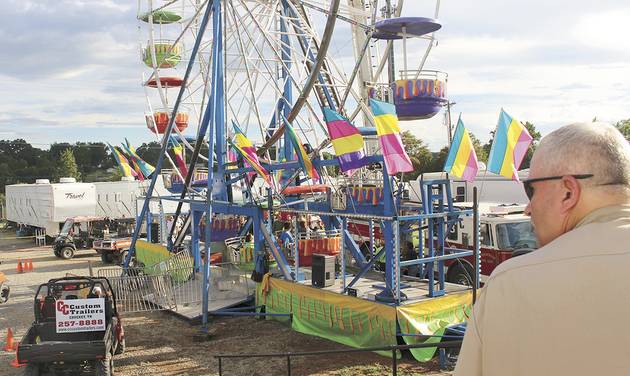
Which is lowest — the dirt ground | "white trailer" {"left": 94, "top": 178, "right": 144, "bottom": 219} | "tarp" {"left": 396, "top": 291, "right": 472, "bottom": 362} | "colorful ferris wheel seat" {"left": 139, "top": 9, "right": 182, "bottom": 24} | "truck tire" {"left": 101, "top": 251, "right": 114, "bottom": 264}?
the dirt ground

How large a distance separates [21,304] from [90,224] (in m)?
14.3

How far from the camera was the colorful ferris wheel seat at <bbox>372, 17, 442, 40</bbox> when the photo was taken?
11.8 metres

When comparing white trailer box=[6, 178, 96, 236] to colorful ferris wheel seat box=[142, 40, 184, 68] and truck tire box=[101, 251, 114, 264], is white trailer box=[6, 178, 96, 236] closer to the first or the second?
truck tire box=[101, 251, 114, 264]

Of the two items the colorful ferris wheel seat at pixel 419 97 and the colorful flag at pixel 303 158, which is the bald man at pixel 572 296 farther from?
the colorful ferris wheel seat at pixel 419 97

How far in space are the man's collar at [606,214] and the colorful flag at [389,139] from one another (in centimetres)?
838

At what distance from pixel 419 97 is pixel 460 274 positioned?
15.7 ft

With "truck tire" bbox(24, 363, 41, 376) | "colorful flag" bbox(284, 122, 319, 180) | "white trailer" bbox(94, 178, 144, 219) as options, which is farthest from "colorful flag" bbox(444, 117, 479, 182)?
"white trailer" bbox(94, 178, 144, 219)

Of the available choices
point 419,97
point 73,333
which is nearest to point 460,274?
point 419,97

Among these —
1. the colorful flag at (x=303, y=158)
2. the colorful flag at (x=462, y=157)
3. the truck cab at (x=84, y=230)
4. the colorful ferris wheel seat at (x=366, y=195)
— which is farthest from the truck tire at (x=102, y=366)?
the truck cab at (x=84, y=230)

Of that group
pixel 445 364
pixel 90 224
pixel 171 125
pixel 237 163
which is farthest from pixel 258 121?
pixel 90 224

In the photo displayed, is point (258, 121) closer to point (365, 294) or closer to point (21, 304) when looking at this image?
point (365, 294)

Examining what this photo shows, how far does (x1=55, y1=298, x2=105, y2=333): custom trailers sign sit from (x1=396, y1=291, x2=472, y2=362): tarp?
495cm

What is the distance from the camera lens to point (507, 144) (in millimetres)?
9891

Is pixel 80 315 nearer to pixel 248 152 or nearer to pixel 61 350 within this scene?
pixel 61 350
